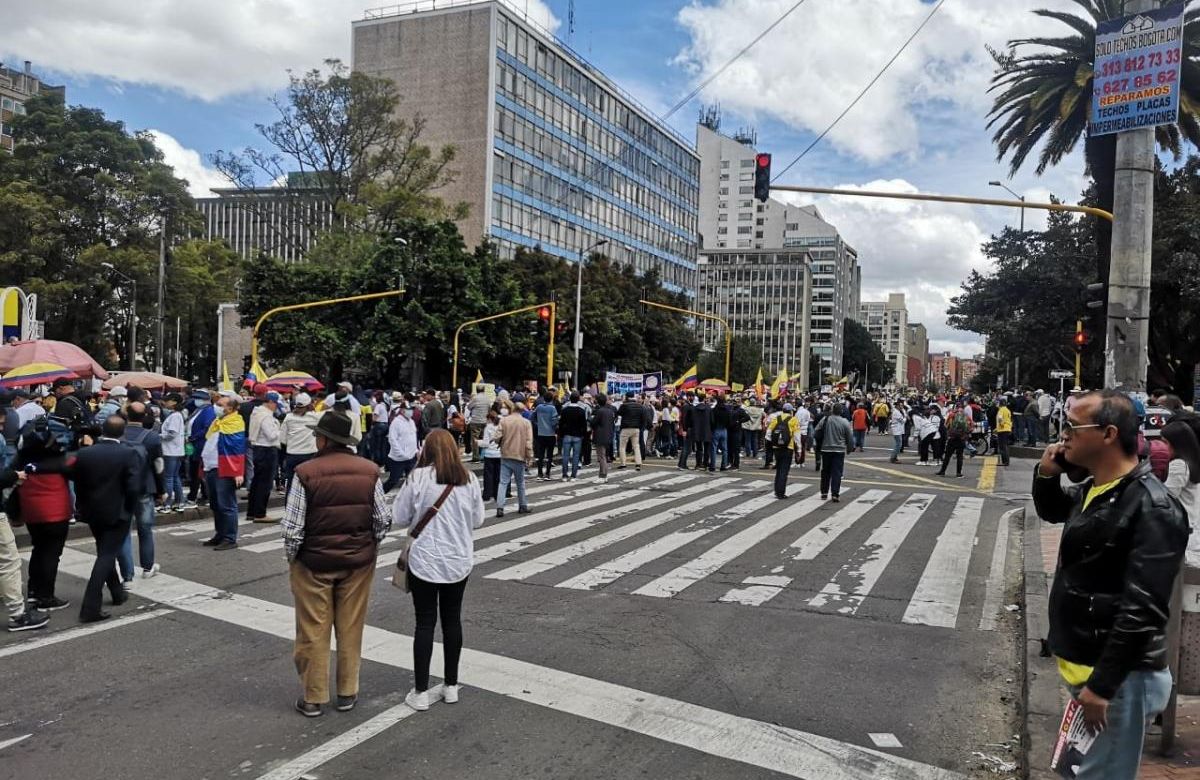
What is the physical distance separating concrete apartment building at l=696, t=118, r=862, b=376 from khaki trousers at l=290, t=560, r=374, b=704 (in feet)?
455

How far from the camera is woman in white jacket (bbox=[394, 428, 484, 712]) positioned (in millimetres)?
5277

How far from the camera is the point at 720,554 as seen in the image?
10.3 meters

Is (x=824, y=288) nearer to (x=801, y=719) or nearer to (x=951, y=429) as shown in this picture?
(x=951, y=429)

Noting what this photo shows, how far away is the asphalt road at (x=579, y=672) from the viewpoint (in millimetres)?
4609

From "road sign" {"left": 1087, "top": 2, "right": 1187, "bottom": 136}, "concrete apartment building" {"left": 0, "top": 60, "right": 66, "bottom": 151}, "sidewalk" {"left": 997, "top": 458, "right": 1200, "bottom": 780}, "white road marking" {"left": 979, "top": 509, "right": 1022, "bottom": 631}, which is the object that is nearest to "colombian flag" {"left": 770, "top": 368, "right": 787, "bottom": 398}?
"white road marking" {"left": 979, "top": 509, "right": 1022, "bottom": 631}

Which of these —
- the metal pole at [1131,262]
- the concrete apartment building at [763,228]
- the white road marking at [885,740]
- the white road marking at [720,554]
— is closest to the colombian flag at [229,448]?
the white road marking at [720,554]

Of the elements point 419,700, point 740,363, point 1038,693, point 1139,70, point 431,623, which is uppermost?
point 1139,70

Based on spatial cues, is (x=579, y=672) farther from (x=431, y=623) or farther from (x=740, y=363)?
(x=740, y=363)

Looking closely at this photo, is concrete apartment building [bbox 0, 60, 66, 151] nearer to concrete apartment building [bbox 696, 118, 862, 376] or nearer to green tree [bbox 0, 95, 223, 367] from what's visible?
green tree [bbox 0, 95, 223, 367]

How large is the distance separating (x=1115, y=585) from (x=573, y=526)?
375 inches

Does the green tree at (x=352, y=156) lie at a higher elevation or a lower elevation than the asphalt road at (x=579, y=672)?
higher

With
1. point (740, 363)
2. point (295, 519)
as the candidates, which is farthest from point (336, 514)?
point (740, 363)

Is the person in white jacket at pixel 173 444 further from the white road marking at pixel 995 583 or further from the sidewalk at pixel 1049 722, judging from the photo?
the sidewalk at pixel 1049 722

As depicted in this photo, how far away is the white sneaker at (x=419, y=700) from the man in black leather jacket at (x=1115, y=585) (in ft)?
11.4
